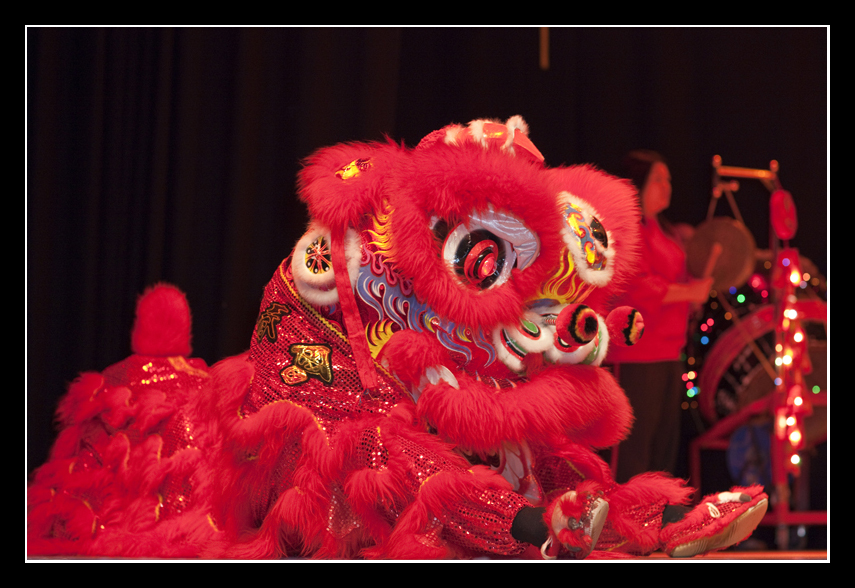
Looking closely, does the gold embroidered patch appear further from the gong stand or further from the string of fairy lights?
the string of fairy lights

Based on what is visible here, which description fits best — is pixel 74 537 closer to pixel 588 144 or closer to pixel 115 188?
pixel 115 188

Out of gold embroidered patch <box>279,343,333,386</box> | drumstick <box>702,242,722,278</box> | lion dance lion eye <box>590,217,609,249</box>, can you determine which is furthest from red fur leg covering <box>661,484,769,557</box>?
drumstick <box>702,242,722,278</box>

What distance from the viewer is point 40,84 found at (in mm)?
1779

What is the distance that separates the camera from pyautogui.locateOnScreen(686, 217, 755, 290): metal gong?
246cm

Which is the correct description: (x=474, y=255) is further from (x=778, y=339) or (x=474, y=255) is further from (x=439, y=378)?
(x=778, y=339)

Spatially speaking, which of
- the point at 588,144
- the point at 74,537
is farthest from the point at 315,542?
the point at 588,144

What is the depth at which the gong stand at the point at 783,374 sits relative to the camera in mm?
2439

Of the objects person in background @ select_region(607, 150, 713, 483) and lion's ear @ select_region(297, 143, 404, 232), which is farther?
person in background @ select_region(607, 150, 713, 483)

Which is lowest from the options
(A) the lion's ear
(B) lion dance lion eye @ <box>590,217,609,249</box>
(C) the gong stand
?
(C) the gong stand

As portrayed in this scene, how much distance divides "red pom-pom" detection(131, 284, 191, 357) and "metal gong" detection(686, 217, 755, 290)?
1.57 metres

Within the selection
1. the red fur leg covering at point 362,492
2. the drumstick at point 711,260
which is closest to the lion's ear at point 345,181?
the red fur leg covering at point 362,492

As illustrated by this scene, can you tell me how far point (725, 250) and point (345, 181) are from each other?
1701mm

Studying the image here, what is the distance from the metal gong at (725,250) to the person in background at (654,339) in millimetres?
141

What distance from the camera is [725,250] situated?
8.21 feet
